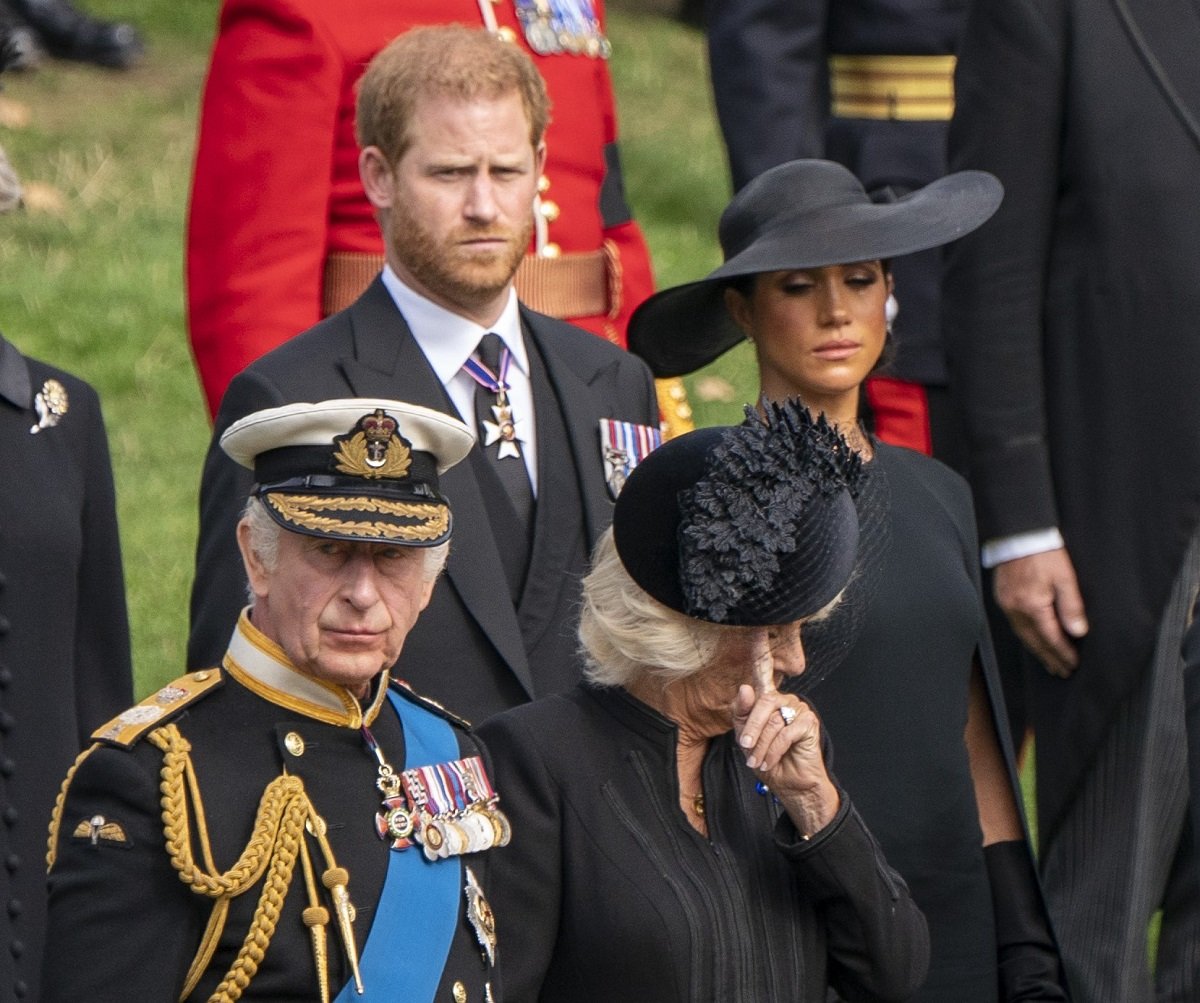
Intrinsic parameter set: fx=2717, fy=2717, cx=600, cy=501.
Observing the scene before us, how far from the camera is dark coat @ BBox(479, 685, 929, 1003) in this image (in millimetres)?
3582

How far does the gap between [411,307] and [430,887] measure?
4.39ft

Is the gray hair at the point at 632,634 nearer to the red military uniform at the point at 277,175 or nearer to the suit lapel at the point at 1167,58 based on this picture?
the red military uniform at the point at 277,175

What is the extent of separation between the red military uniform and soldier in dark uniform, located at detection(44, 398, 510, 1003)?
1486 millimetres

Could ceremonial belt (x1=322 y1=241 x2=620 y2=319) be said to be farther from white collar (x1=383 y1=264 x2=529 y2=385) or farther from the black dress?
the black dress

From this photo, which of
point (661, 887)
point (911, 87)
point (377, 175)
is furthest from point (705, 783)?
point (911, 87)

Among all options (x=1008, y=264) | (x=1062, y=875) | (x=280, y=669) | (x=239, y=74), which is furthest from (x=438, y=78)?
(x=1062, y=875)

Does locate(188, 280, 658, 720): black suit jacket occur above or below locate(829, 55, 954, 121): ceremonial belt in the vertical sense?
below

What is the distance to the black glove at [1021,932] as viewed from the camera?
14.3ft

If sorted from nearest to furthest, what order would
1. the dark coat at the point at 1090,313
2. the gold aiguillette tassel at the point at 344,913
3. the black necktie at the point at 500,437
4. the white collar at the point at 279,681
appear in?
the gold aiguillette tassel at the point at 344,913 → the white collar at the point at 279,681 → the black necktie at the point at 500,437 → the dark coat at the point at 1090,313

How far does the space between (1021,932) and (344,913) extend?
1.44m

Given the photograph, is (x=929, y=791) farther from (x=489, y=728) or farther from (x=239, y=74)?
(x=239, y=74)

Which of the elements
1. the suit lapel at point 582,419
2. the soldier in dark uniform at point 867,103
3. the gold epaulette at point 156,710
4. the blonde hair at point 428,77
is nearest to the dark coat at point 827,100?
the soldier in dark uniform at point 867,103

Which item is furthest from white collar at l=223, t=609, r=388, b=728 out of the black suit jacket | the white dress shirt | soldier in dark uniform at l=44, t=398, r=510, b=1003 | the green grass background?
the green grass background

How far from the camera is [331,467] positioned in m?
3.50
